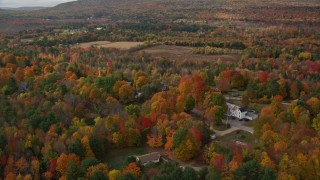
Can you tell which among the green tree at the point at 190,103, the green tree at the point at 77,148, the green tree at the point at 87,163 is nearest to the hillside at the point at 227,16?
the green tree at the point at 190,103

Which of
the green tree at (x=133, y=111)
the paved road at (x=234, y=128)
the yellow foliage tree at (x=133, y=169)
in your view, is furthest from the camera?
the green tree at (x=133, y=111)

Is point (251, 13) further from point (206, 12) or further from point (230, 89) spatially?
point (230, 89)

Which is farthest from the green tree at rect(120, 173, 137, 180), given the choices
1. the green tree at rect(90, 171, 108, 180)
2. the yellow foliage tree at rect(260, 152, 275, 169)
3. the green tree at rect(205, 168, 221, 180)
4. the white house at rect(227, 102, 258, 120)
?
the white house at rect(227, 102, 258, 120)

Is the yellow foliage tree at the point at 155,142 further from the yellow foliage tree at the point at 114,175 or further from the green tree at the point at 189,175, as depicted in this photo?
the green tree at the point at 189,175

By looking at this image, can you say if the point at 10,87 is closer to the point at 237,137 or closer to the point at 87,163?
the point at 87,163

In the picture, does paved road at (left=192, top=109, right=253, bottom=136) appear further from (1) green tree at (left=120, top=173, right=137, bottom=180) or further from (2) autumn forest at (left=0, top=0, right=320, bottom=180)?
(1) green tree at (left=120, top=173, right=137, bottom=180)

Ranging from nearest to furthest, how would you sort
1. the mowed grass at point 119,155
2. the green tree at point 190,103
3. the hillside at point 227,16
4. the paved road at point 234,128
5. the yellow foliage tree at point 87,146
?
the yellow foliage tree at point 87,146 → the mowed grass at point 119,155 → the paved road at point 234,128 → the green tree at point 190,103 → the hillside at point 227,16
